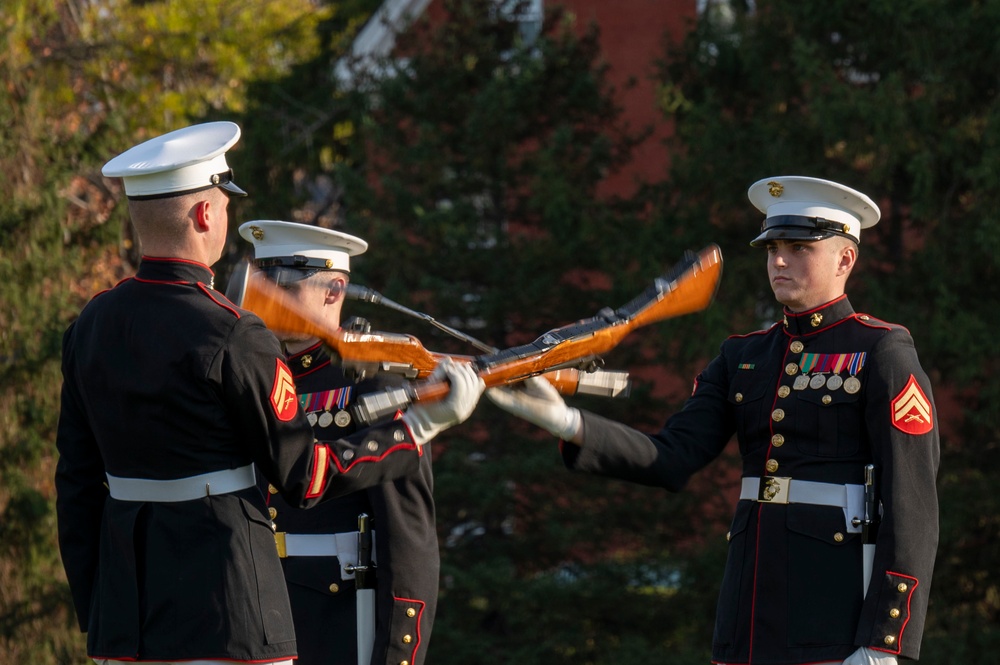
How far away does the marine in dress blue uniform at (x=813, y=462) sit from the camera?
4020 millimetres

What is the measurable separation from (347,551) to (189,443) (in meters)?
1.33

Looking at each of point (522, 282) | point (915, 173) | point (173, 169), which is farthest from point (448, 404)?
point (522, 282)

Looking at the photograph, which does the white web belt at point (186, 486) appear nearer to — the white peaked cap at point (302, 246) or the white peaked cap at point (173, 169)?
the white peaked cap at point (173, 169)

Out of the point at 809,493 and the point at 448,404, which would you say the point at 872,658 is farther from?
the point at 448,404

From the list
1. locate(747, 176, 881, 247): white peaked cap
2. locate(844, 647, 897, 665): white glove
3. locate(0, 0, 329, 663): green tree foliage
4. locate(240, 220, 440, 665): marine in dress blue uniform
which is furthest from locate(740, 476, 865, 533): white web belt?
locate(0, 0, 329, 663): green tree foliage

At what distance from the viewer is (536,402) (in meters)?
→ 3.95

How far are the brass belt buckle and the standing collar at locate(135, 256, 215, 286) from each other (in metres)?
1.83

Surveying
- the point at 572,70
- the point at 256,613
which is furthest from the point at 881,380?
the point at 572,70

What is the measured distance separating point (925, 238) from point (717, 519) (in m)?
2.63

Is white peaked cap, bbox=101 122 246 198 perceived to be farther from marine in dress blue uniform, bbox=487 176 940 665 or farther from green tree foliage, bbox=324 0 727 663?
green tree foliage, bbox=324 0 727 663

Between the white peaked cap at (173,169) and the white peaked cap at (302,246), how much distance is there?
1364 millimetres

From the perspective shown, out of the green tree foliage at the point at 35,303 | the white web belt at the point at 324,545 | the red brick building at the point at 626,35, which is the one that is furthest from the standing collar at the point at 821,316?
the red brick building at the point at 626,35

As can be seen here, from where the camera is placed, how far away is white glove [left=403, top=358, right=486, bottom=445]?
359 cm

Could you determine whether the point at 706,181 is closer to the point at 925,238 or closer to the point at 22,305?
the point at 925,238
